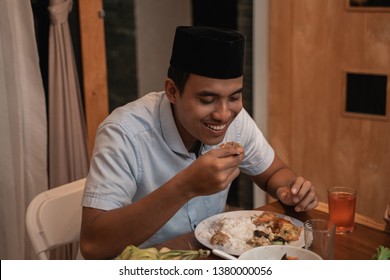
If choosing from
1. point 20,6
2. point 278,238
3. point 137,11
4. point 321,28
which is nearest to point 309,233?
point 278,238

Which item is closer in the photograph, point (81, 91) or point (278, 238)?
point (278, 238)

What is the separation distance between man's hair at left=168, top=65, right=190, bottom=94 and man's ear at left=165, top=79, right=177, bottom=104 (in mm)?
13

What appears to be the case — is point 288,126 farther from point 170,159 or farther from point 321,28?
point 170,159

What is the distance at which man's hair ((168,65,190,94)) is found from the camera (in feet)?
5.41

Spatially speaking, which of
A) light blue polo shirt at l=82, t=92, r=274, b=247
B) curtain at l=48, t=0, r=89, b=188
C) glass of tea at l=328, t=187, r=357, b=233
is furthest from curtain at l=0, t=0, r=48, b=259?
glass of tea at l=328, t=187, r=357, b=233

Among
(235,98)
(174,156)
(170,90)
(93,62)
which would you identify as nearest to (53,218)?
(174,156)

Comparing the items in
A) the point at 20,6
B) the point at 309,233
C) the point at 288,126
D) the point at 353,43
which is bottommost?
the point at 288,126

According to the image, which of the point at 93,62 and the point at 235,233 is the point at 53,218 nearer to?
the point at 235,233

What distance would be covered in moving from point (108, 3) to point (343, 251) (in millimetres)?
2839

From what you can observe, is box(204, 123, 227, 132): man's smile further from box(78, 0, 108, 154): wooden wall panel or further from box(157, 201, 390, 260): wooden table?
box(78, 0, 108, 154): wooden wall panel

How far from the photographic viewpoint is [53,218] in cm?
183

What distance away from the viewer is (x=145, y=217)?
1547 millimetres

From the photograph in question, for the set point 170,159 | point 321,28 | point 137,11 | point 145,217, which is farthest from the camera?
point 137,11

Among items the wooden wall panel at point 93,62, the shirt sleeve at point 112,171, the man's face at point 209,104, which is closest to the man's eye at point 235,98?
the man's face at point 209,104
